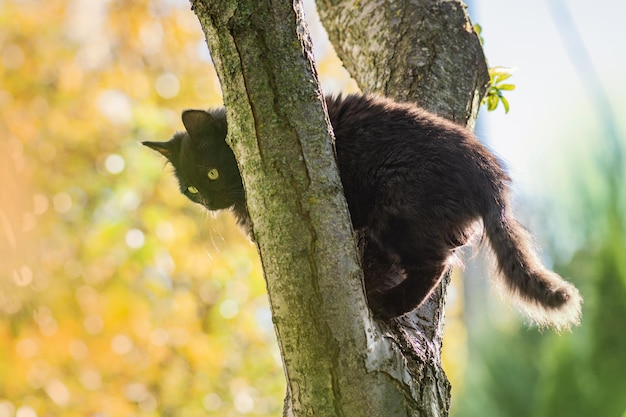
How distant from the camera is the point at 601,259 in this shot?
183 inches

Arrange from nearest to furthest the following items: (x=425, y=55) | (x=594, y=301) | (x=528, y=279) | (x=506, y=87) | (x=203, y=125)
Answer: (x=528, y=279), (x=425, y=55), (x=203, y=125), (x=506, y=87), (x=594, y=301)

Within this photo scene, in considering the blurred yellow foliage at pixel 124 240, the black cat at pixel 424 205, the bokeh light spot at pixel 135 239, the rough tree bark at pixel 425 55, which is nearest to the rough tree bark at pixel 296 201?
the black cat at pixel 424 205

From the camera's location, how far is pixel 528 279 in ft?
6.97

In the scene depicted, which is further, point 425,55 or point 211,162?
point 211,162

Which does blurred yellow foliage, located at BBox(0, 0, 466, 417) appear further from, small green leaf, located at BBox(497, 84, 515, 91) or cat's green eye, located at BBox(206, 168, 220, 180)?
small green leaf, located at BBox(497, 84, 515, 91)

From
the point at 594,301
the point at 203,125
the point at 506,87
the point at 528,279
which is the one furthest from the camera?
the point at 594,301

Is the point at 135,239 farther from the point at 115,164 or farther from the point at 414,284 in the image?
the point at 414,284

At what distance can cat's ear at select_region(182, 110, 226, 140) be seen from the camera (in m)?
2.69

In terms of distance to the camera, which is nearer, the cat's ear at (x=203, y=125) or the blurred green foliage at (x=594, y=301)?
the cat's ear at (x=203, y=125)

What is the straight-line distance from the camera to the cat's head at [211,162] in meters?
2.72

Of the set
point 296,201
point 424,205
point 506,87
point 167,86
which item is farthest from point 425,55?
point 167,86

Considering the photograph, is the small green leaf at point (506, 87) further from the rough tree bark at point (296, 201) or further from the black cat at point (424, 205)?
the rough tree bark at point (296, 201)

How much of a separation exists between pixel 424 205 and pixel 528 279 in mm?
394

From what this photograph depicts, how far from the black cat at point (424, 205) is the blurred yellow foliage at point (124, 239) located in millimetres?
2306
